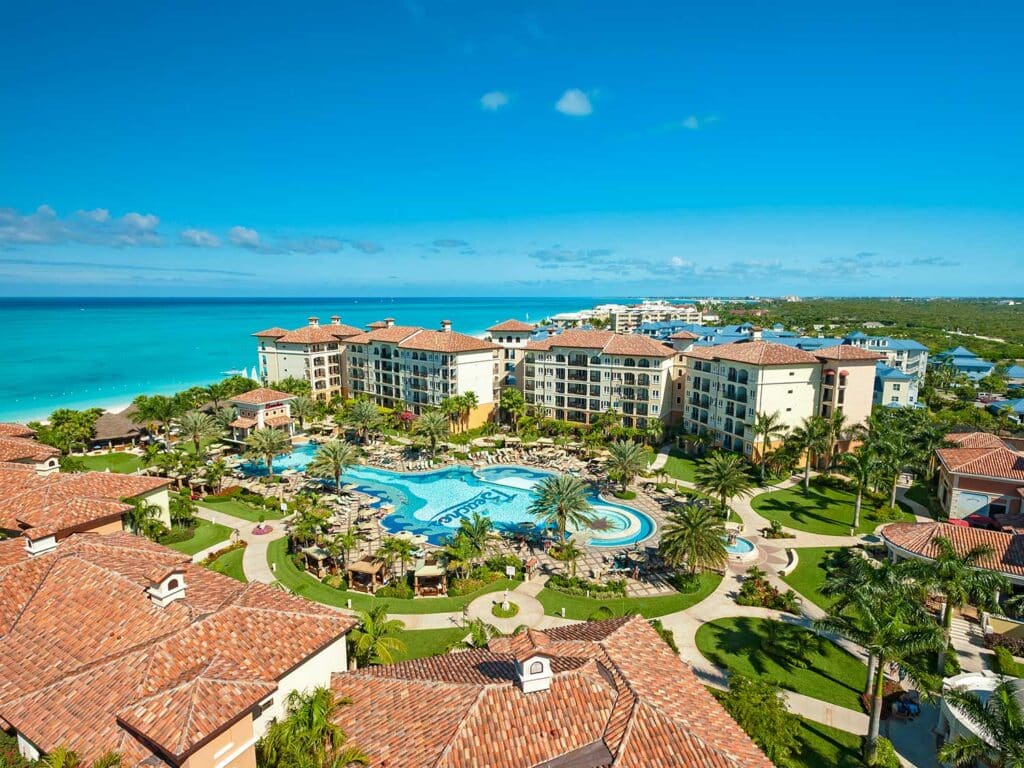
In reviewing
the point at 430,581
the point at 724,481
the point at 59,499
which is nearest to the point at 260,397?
the point at 59,499

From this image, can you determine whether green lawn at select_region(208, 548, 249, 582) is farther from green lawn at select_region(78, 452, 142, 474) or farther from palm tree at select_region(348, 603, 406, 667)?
green lawn at select_region(78, 452, 142, 474)

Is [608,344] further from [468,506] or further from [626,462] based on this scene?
[468,506]

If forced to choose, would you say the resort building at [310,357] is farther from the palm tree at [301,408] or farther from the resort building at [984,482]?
the resort building at [984,482]

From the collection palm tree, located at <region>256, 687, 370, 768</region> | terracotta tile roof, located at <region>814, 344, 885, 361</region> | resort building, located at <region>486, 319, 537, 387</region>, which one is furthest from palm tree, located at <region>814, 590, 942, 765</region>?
resort building, located at <region>486, 319, 537, 387</region>

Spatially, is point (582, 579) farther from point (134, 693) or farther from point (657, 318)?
point (657, 318)

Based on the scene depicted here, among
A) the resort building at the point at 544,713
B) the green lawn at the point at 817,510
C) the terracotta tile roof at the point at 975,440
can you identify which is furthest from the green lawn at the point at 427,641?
the terracotta tile roof at the point at 975,440
